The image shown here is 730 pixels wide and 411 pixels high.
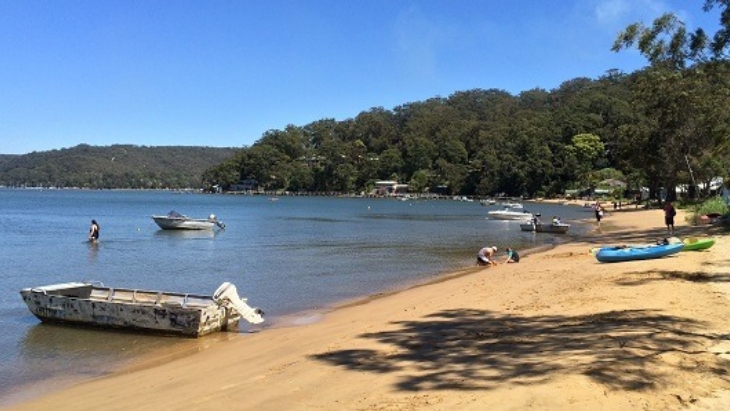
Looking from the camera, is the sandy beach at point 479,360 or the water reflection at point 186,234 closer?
the sandy beach at point 479,360

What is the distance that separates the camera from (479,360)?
8656 millimetres

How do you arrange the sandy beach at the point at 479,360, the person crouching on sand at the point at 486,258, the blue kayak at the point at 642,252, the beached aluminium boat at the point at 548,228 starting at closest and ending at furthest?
the sandy beach at the point at 479,360 → the blue kayak at the point at 642,252 → the person crouching on sand at the point at 486,258 → the beached aluminium boat at the point at 548,228

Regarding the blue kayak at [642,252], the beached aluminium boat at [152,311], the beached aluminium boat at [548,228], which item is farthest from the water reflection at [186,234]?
the blue kayak at [642,252]

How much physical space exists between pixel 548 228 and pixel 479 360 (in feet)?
134

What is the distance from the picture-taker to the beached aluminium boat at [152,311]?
14.2 meters

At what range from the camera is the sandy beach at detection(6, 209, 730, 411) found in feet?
22.9

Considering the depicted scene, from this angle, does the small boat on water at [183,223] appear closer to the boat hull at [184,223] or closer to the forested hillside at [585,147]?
the boat hull at [184,223]

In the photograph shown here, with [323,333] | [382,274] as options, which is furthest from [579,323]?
[382,274]

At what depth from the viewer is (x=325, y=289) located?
22141 millimetres

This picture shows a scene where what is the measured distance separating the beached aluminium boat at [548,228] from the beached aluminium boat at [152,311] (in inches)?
1417

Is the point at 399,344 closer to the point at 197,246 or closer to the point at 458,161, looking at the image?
the point at 197,246

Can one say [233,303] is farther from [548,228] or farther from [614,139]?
[614,139]

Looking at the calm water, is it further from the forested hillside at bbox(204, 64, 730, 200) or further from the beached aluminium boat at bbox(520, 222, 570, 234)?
the forested hillside at bbox(204, 64, 730, 200)

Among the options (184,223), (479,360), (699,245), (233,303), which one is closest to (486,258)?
(699,245)
